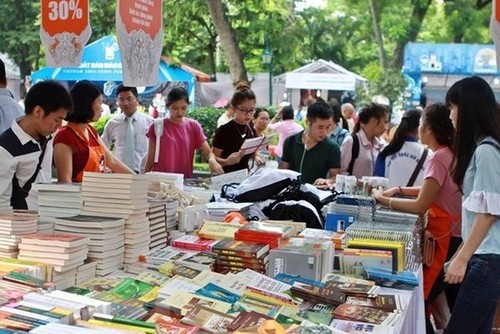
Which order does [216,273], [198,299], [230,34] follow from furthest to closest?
[230,34]
[216,273]
[198,299]

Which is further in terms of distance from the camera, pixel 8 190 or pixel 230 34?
pixel 230 34

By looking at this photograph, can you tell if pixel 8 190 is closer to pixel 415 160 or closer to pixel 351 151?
pixel 415 160

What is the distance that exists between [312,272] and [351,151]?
2.83 metres

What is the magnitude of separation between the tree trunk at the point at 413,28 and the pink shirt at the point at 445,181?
17.2m

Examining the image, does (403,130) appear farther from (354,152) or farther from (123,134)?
(123,134)

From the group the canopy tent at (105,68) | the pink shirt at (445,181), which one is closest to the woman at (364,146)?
the pink shirt at (445,181)

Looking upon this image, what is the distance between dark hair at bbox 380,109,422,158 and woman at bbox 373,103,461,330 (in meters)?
0.63

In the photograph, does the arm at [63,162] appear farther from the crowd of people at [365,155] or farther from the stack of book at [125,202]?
the stack of book at [125,202]

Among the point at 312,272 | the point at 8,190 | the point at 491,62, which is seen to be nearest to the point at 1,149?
the point at 8,190

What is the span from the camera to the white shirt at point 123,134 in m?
5.85

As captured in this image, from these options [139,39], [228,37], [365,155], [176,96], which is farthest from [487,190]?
[228,37]

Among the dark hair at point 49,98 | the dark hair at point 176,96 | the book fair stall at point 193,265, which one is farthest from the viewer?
the dark hair at point 176,96

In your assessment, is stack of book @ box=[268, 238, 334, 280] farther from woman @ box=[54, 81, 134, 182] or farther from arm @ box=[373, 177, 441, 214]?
woman @ box=[54, 81, 134, 182]

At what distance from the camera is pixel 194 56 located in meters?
23.0
